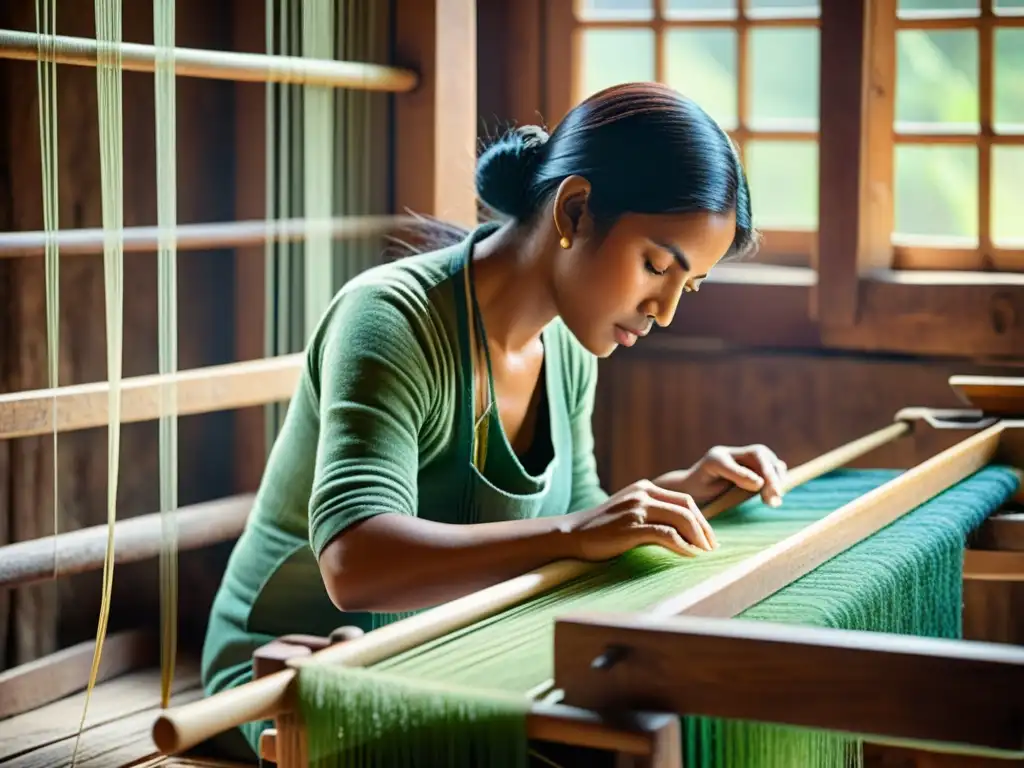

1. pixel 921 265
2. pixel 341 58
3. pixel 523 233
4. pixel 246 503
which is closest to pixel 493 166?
pixel 523 233

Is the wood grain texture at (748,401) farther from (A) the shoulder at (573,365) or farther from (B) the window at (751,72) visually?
(A) the shoulder at (573,365)

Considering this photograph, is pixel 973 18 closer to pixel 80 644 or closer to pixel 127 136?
pixel 127 136

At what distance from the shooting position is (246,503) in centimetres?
273

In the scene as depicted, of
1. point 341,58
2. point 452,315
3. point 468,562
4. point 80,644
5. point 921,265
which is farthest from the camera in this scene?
point 921,265

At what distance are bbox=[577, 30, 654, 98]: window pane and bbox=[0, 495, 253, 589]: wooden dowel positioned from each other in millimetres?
1149

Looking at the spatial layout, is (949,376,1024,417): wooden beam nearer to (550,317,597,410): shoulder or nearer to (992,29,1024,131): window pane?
(550,317,597,410): shoulder

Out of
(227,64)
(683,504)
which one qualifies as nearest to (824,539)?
(683,504)

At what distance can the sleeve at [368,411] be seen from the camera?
5.16 feet

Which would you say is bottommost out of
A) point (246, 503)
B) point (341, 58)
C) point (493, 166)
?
point (246, 503)

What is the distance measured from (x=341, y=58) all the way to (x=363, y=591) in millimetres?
1282

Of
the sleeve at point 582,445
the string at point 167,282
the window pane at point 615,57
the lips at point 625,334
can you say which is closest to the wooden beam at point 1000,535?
the sleeve at point 582,445

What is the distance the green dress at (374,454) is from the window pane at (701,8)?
4.25 ft

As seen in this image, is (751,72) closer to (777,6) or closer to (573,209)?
(777,6)

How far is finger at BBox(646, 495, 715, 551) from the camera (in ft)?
4.91
